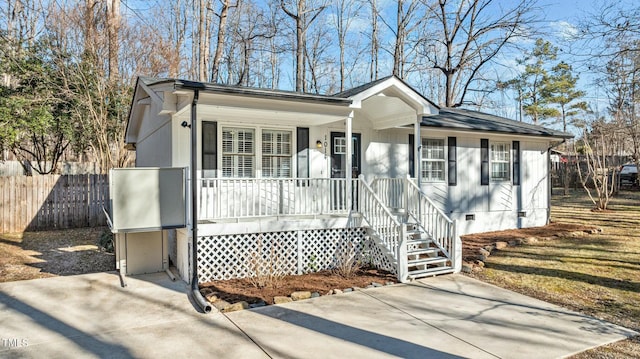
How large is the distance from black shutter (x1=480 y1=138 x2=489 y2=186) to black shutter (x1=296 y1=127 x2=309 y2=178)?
18.3 ft

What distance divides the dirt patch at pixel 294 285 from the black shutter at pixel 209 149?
2.35 metres

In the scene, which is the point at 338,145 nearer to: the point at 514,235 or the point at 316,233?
the point at 316,233

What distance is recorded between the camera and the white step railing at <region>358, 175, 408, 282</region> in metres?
6.95

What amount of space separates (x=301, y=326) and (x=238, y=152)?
4.55 meters

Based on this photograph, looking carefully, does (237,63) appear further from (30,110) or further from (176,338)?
(176,338)

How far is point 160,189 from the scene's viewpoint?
669 cm

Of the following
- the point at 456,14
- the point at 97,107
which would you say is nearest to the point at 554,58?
the point at 456,14

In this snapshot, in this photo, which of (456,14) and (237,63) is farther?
(237,63)

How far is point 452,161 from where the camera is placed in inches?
430

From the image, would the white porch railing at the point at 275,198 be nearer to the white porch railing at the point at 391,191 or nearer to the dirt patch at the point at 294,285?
the white porch railing at the point at 391,191

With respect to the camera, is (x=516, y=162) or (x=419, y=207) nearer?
(x=419, y=207)

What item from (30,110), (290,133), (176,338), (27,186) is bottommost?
(176,338)

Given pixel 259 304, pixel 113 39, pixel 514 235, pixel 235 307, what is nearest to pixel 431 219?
pixel 514 235

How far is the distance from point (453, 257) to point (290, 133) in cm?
441
